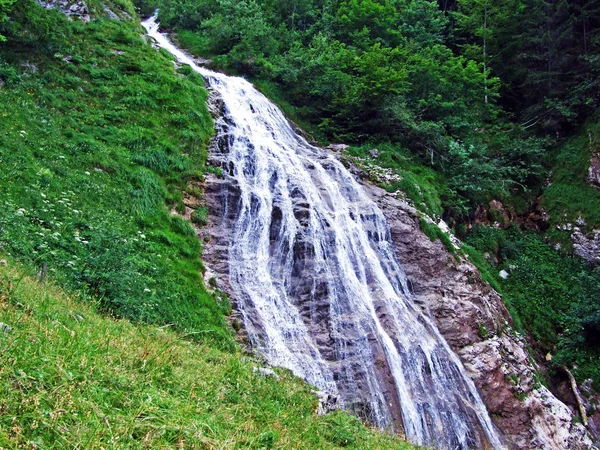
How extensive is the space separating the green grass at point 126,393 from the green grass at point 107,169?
1.08 metres

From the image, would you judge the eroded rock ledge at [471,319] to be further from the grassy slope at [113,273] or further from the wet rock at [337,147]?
the wet rock at [337,147]

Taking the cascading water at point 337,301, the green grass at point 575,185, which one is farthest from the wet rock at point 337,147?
the green grass at point 575,185

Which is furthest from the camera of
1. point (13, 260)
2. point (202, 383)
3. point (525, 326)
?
point (525, 326)

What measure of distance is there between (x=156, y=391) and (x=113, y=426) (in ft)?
2.42

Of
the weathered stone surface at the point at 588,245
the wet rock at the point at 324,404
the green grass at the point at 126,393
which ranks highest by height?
the weathered stone surface at the point at 588,245

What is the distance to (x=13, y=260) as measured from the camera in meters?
6.48

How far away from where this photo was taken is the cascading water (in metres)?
9.76

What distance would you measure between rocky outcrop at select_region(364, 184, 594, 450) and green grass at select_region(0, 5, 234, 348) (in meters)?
6.19

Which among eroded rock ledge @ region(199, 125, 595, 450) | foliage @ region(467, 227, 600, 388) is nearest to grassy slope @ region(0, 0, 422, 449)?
eroded rock ledge @ region(199, 125, 595, 450)

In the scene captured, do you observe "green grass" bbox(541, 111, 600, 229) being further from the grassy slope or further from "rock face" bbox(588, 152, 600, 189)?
the grassy slope

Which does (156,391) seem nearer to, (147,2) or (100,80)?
(100,80)

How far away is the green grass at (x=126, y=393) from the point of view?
8.66 feet

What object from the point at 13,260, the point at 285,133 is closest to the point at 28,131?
the point at 13,260

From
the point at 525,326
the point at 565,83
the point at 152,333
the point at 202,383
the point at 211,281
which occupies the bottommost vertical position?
the point at 211,281
